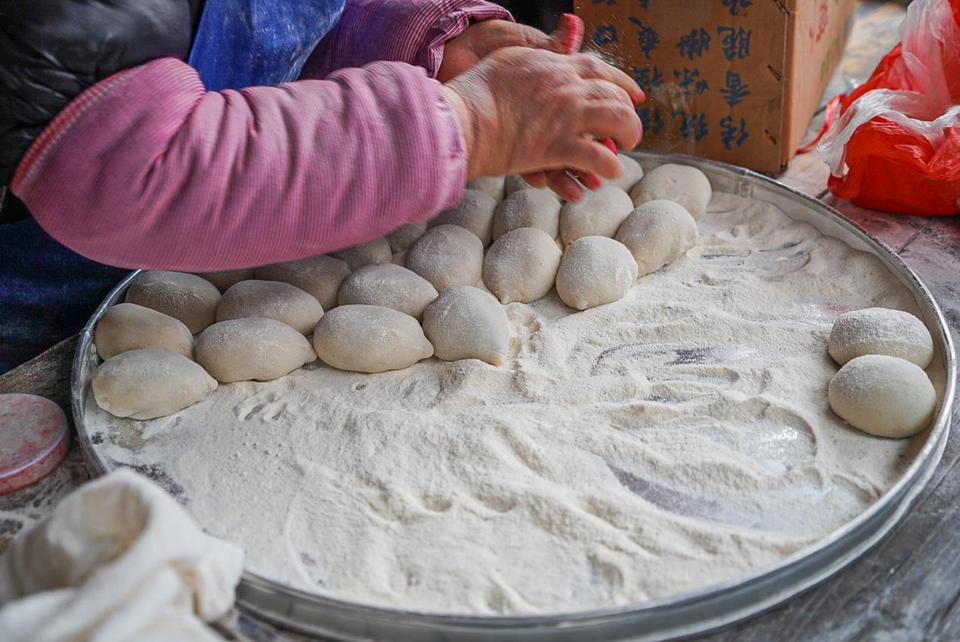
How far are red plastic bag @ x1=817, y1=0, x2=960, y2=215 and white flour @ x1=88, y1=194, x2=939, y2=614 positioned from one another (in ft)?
0.89

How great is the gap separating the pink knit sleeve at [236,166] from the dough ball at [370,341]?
0.57 feet

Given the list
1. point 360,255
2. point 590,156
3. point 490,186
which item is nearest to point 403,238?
point 360,255

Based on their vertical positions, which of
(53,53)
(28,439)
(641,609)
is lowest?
(28,439)

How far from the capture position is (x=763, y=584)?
0.73 metres

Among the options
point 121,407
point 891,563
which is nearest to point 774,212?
point 891,563

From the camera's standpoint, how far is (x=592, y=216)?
1.28 m

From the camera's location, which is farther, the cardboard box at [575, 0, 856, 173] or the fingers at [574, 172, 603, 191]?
the cardboard box at [575, 0, 856, 173]

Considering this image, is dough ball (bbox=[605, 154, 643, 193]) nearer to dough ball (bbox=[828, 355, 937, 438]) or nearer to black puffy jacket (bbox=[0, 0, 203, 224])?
dough ball (bbox=[828, 355, 937, 438])

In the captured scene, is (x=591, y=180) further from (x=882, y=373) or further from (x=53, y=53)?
(x=53, y=53)

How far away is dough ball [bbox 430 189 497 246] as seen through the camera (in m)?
1.30

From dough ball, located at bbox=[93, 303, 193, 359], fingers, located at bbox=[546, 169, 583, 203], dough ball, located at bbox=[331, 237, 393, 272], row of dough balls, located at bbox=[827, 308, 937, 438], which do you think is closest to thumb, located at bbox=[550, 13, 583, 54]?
fingers, located at bbox=[546, 169, 583, 203]

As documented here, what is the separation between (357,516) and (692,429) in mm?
374

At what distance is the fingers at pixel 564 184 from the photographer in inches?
45.3

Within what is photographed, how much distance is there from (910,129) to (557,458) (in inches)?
33.8
